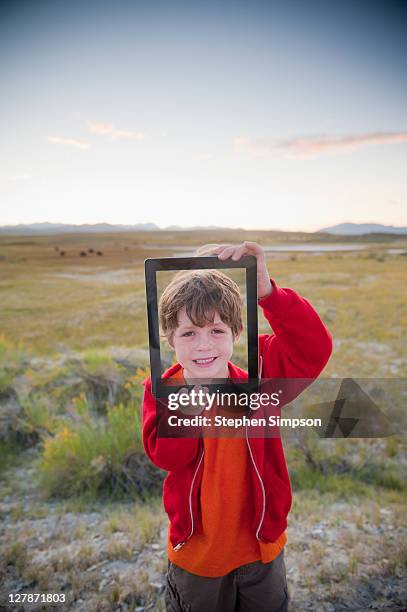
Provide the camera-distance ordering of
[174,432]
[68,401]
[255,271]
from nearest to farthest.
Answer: [255,271] → [174,432] → [68,401]

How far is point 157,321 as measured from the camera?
1.36m

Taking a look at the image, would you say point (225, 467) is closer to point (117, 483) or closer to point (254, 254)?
point (254, 254)

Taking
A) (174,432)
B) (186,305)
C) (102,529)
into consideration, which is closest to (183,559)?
(174,432)

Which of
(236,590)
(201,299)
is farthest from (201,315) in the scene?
(236,590)

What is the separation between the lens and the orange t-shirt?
1508 mm

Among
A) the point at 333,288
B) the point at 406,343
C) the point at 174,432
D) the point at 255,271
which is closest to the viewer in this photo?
the point at 255,271

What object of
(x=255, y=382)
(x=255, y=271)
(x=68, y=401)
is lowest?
(x=68, y=401)

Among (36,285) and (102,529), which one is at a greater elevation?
(36,285)

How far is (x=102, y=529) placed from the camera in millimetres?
2680

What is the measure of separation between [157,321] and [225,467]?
0.60 meters

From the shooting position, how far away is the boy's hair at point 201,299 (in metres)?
1.41

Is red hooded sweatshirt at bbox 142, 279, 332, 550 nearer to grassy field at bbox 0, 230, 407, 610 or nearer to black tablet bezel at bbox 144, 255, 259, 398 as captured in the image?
black tablet bezel at bbox 144, 255, 259, 398

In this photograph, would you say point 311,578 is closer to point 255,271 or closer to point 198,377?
point 198,377

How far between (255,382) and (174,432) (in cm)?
33
